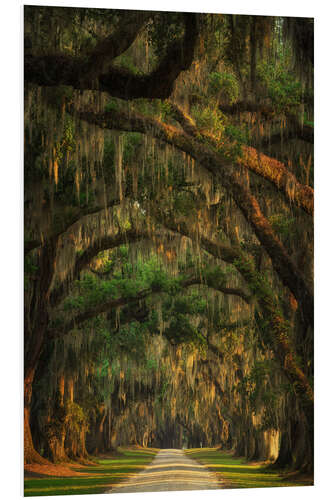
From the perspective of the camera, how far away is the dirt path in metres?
6.94

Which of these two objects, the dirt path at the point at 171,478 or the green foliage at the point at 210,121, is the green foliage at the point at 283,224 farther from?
the dirt path at the point at 171,478

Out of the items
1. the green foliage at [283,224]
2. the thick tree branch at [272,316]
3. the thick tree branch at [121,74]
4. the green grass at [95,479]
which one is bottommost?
the green grass at [95,479]

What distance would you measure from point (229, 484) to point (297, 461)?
72 cm

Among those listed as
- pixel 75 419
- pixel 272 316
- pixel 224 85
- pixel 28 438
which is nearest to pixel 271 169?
pixel 224 85

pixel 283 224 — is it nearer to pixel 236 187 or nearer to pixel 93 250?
pixel 236 187

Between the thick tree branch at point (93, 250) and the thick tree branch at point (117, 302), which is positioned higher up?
the thick tree branch at point (93, 250)

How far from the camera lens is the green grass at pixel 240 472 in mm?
7176

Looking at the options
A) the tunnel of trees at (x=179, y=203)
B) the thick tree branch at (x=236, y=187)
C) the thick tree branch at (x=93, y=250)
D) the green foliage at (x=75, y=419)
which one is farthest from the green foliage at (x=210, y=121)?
the green foliage at (x=75, y=419)

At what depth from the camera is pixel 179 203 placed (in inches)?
314

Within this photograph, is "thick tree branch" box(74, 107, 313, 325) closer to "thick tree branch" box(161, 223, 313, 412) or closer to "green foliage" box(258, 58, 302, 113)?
"thick tree branch" box(161, 223, 313, 412)

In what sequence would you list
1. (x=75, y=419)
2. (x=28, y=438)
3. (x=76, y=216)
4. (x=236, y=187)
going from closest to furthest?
(x=236, y=187)
(x=28, y=438)
(x=76, y=216)
(x=75, y=419)

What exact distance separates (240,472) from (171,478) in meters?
0.74

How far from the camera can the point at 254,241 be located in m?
7.75

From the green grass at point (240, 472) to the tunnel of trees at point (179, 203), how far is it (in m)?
0.16
